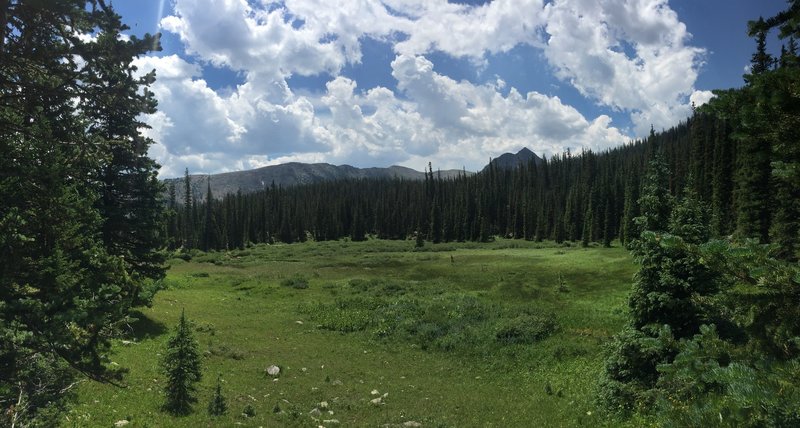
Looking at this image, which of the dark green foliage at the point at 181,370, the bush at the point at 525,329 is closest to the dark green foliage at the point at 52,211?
the dark green foliage at the point at 181,370

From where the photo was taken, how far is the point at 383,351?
27.1 m

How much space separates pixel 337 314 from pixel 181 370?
19634mm

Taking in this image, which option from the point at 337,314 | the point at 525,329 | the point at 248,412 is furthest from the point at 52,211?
the point at 337,314

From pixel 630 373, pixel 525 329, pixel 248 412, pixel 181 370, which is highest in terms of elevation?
pixel 630 373

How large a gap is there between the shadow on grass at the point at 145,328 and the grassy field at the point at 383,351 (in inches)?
6.0

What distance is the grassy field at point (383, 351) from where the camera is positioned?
16172mm

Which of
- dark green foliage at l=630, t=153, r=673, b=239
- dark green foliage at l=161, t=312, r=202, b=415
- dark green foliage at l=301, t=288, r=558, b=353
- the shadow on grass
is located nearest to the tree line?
dark green foliage at l=301, t=288, r=558, b=353

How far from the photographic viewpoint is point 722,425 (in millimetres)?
4543

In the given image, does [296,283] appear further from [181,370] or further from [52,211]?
[52,211]

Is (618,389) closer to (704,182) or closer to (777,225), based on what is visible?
(777,225)

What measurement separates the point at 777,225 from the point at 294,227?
5327 inches

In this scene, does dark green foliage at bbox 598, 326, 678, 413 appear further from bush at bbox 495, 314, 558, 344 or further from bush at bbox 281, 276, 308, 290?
bush at bbox 281, 276, 308, 290

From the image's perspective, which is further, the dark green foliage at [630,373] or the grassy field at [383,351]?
the grassy field at [383,351]

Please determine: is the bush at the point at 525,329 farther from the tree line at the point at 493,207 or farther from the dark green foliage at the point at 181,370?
the tree line at the point at 493,207
